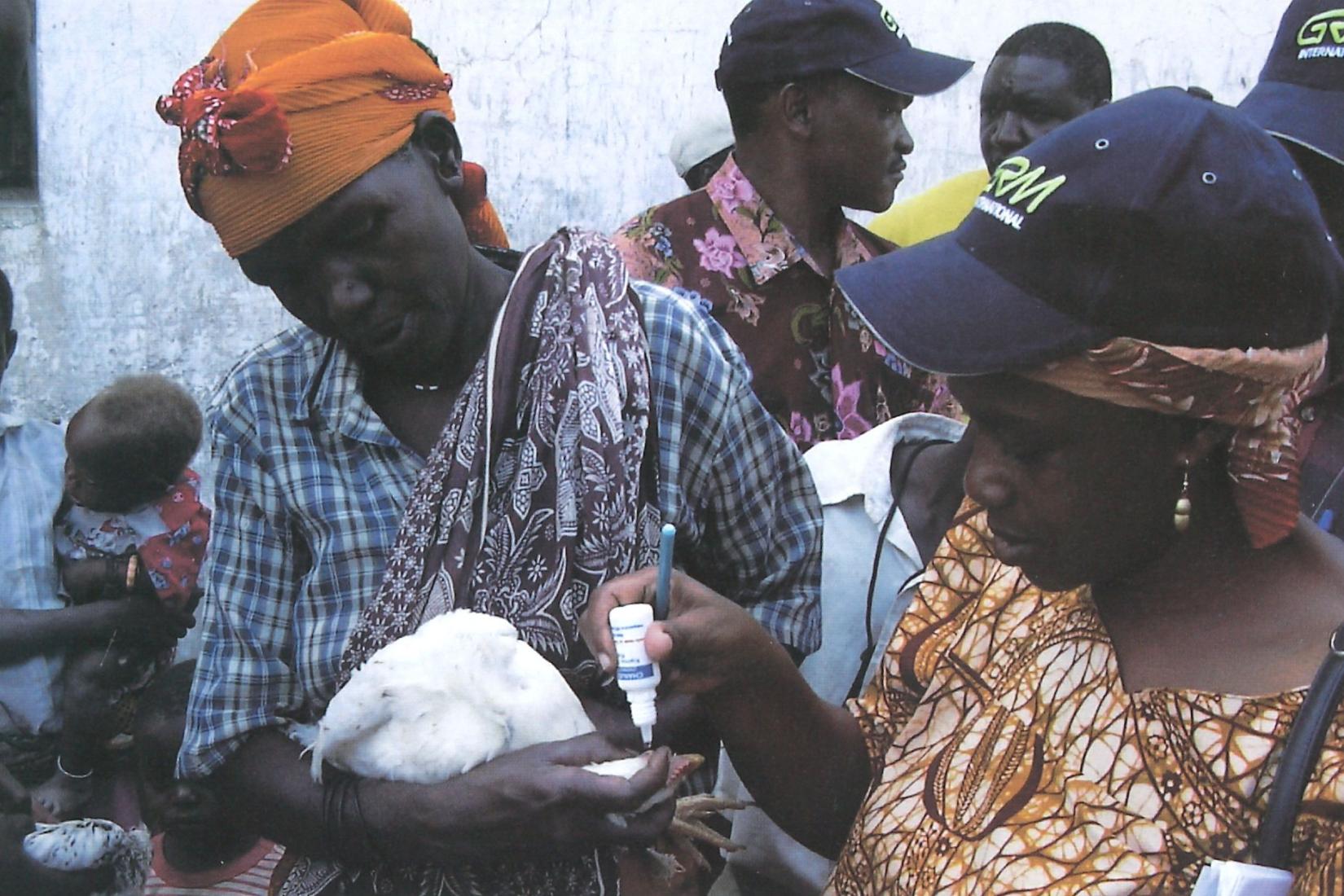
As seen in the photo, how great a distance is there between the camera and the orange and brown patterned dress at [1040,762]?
4.81 ft

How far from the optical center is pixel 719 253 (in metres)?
3.43

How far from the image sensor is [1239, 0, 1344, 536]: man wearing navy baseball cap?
2.37 metres

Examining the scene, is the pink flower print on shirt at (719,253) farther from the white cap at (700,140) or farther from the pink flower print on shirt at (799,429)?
the white cap at (700,140)

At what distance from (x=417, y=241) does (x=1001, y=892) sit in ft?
3.96

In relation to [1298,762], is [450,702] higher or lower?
lower

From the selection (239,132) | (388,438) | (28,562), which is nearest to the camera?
(239,132)

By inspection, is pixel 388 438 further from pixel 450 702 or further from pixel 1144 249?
pixel 1144 249

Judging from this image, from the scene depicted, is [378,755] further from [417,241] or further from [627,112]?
[627,112]

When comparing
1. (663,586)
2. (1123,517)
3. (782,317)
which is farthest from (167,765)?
(1123,517)

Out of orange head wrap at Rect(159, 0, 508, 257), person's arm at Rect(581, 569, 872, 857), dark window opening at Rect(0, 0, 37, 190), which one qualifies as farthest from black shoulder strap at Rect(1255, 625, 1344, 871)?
dark window opening at Rect(0, 0, 37, 190)

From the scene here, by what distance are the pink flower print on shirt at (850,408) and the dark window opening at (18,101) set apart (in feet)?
11.4

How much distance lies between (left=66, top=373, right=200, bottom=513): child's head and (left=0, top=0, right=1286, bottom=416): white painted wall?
1.97 m

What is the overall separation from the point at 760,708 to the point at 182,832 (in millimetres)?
2201

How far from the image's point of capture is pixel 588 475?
1958mm
